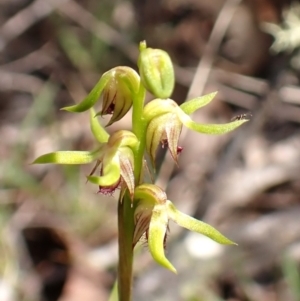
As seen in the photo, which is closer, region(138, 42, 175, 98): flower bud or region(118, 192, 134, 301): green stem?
region(138, 42, 175, 98): flower bud

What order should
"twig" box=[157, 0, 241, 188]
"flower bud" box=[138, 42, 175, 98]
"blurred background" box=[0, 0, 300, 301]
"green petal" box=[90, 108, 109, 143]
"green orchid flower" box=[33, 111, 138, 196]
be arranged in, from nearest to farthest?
"flower bud" box=[138, 42, 175, 98]
"green orchid flower" box=[33, 111, 138, 196]
"green petal" box=[90, 108, 109, 143]
"blurred background" box=[0, 0, 300, 301]
"twig" box=[157, 0, 241, 188]

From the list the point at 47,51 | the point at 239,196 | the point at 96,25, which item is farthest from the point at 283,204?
the point at 47,51

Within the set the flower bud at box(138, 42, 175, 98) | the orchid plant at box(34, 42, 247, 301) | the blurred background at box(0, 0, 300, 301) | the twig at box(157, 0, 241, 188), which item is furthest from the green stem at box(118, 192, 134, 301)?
the twig at box(157, 0, 241, 188)

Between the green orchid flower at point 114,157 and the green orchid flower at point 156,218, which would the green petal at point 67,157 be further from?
the green orchid flower at point 156,218

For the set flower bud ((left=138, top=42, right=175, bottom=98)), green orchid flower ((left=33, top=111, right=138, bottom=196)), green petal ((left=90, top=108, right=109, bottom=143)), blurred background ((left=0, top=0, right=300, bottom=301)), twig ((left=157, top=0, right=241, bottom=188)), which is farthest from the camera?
twig ((left=157, top=0, right=241, bottom=188))

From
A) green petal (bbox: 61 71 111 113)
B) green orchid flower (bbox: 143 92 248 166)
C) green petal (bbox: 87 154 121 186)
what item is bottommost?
green petal (bbox: 87 154 121 186)

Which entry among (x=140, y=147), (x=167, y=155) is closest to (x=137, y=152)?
(x=140, y=147)

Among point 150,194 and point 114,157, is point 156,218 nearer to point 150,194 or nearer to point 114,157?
point 150,194

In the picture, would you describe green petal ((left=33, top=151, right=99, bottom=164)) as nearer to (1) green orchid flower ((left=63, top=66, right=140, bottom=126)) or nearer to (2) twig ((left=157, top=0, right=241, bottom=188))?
(1) green orchid flower ((left=63, top=66, right=140, bottom=126))

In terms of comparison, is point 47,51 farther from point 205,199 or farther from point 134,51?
point 205,199
